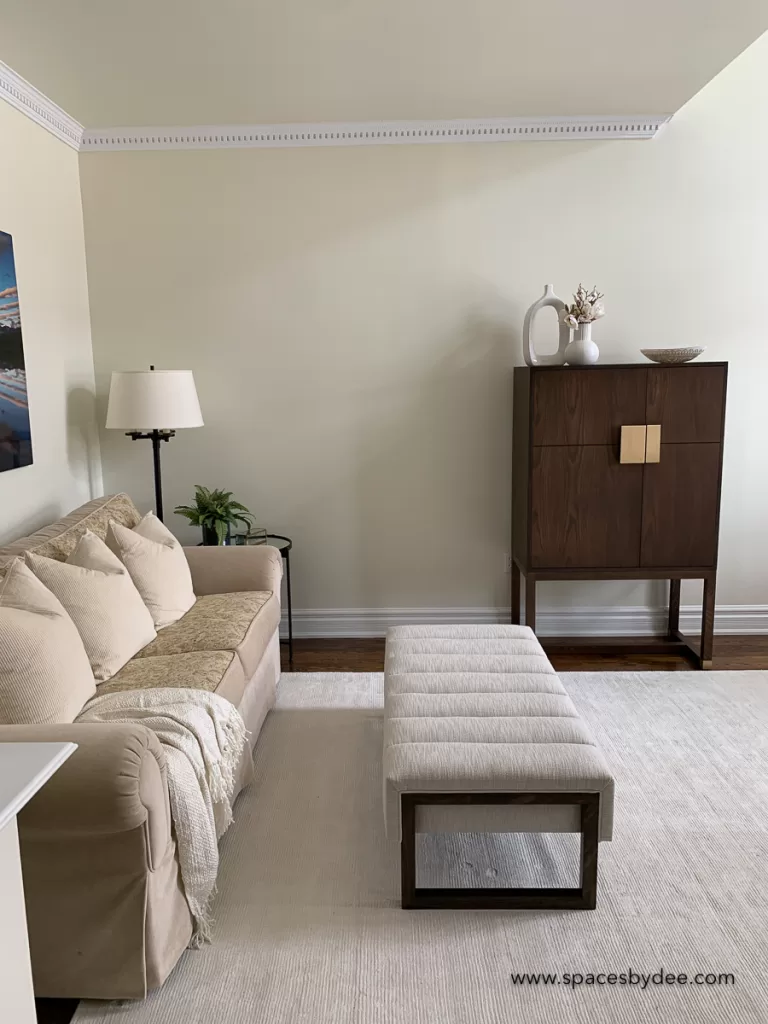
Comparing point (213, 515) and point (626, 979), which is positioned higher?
point (213, 515)

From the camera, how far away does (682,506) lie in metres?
3.71

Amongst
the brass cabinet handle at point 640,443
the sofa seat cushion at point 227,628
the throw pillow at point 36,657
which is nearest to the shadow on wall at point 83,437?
the sofa seat cushion at point 227,628

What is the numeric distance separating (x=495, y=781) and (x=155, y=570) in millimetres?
1595

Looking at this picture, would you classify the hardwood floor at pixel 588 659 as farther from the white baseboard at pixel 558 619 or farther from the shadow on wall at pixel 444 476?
the shadow on wall at pixel 444 476

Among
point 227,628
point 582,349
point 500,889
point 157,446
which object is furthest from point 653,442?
point 157,446

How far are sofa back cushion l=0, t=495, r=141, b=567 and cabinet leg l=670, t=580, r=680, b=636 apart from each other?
8.82 ft

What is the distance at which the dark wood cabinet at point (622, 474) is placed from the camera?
3.62m

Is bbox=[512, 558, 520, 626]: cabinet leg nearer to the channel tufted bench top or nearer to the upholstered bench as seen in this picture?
the channel tufted bench top

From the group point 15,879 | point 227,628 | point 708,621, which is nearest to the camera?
point 15,879

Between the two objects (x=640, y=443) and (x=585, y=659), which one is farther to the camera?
(x=585, y=659)

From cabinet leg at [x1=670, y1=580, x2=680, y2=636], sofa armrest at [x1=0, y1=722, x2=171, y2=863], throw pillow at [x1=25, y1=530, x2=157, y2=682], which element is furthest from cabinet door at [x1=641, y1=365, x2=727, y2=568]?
sofa armrest at [x1=0, y1=722, x2=171, y2=863]

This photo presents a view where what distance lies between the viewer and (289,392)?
13.5 ft

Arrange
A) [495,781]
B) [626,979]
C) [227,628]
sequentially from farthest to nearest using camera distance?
[227,628] → [495,781] → [626,979]

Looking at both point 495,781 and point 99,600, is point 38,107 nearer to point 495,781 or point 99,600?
point 99,600
